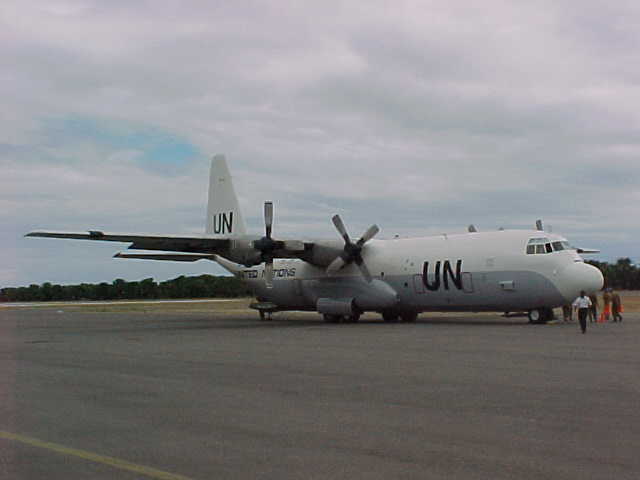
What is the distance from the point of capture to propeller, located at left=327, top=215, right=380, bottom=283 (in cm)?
3341

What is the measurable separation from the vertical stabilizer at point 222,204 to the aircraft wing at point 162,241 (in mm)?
4271

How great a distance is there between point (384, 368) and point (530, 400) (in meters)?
4.41

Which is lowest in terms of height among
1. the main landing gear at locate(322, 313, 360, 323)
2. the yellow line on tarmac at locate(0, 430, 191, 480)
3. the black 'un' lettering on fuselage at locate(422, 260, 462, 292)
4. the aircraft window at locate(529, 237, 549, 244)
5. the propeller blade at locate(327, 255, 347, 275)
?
the yellow line on tarmac at locate(0, 430, 191, 480)

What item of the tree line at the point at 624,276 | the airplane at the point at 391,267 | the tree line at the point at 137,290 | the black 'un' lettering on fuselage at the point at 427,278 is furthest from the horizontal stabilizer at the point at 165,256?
the tree line at the point at 624,276

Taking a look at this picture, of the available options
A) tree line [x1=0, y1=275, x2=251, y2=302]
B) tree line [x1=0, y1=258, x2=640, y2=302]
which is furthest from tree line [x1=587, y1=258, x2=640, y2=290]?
tree line [x1=0, y1=275, x2=251, y2=302]

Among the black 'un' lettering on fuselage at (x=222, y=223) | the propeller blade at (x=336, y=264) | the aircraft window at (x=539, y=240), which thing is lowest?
the propeller blade at (x=336, y=264)

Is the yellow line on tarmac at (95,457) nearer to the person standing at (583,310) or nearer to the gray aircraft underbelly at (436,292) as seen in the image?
the person standing at (583,310)

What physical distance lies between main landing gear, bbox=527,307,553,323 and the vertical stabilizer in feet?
50.4

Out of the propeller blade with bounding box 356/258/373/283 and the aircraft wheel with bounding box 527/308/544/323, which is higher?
the propeller blade with bounding box 356/258/373/283

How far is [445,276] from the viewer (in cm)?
3014

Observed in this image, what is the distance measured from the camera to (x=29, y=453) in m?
6.99

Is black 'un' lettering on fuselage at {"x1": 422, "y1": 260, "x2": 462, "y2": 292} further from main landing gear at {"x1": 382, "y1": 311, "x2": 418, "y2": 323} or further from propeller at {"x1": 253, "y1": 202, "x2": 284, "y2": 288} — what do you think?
propeller at {"x1": 253, "y1": 202, "x2": 284, "y2": 288}

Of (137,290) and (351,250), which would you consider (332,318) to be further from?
(137,290)

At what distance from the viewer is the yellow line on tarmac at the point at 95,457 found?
6.16m
